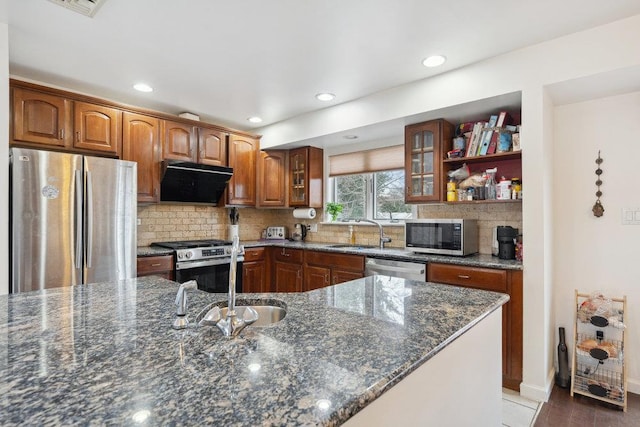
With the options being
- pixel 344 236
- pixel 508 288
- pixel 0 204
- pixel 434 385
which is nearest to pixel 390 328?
pixel 434 385

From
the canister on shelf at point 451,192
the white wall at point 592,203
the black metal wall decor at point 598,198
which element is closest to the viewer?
the white wall at point 592,203

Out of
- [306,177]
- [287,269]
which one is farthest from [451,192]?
[287,269]

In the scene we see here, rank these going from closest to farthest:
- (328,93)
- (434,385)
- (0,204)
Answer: (434,385), (0,204), (328,93)

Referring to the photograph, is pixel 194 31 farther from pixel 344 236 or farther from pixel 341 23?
pixel 344 236

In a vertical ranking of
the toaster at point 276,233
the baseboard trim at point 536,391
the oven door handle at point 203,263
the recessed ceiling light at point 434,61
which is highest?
the recessed ceiling light at point 434,61

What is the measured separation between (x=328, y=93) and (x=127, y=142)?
2002mm

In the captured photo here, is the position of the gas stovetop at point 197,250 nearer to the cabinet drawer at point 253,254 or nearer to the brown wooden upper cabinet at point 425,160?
the cabinet drawer at point 253,254

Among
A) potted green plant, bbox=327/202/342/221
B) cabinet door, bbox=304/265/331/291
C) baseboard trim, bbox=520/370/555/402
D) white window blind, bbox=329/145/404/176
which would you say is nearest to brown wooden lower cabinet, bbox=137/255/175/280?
cabinet door, bbox=304/265/331/291

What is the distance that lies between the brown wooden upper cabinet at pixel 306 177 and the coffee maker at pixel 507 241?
222 centimetres

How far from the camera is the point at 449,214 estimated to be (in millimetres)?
3240

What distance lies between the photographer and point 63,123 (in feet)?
9.34

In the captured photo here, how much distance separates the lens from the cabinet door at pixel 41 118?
262 cm

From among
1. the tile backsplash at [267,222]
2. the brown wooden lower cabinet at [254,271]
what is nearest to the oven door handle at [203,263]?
the brown wooden lower cabinet at [254,271]

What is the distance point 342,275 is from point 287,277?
2.75 feet
